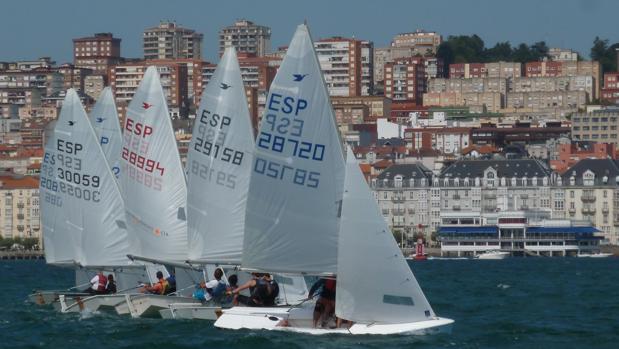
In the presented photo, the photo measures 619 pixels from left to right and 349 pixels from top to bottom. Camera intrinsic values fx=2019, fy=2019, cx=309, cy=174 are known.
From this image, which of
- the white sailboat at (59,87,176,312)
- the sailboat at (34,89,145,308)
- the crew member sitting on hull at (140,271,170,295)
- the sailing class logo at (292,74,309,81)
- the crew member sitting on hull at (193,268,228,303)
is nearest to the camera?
the sailing class logo at (292,74,309,81)

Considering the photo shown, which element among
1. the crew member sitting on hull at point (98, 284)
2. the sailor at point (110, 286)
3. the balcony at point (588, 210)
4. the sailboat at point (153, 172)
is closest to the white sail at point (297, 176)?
the sailboat at point (153, 172)

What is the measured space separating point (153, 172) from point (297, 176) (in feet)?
25.0

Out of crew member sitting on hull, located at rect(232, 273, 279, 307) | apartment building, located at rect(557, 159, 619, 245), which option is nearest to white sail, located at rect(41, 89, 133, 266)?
crew member sitting on hull, located at rect(232, 273, 279, 307)

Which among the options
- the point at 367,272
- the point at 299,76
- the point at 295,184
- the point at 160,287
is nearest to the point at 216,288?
the point at 160,287

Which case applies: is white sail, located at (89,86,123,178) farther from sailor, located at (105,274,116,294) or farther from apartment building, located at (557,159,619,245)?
apartment building, located at (557,159,619,245)

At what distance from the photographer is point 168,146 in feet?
129

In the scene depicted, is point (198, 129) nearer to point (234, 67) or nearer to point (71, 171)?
point (234, 67)

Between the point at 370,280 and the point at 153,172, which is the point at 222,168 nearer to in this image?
the point at 153,172

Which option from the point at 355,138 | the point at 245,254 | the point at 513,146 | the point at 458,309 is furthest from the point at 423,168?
the point at 245,254

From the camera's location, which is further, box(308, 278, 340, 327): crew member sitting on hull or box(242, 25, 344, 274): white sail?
box(242, 25, 344, 274): white sail

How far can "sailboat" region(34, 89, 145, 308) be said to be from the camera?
41.7m

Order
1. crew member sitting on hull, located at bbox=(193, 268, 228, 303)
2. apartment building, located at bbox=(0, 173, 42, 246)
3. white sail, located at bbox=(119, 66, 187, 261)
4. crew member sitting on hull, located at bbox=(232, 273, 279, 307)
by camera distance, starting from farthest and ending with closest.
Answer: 1. apartment building, located at bbox=(0, 173, 42, 246)
2. white sail, located at bbox=(119, 66, 187, 261)
3. crew member sitting on hull, located at bbox=(193, 268, 228, 303)
4. crew member sitting on hull, located at bbox=(232, 273, 279, 307)

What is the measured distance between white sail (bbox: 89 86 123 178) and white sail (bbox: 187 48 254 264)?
8.08 meters

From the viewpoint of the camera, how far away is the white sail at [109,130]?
4438 centimetres
